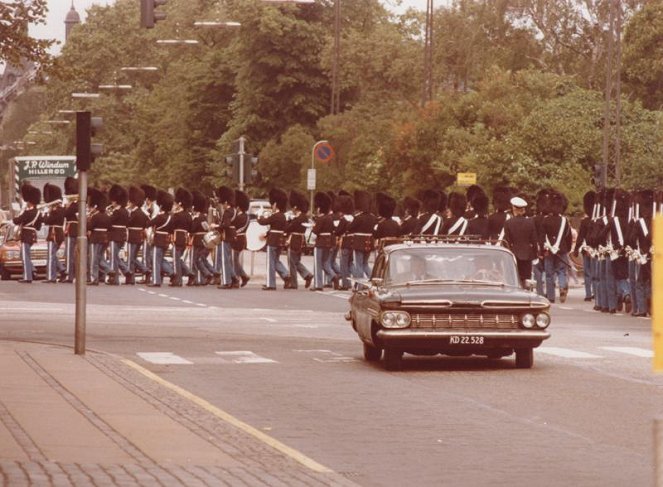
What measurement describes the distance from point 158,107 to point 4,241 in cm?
6031

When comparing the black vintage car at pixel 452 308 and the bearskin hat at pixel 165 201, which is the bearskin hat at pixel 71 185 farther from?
the black vintage car at pixel 452 308

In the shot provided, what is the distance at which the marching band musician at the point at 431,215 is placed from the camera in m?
40.2

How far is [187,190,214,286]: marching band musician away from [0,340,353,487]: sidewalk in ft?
87.2

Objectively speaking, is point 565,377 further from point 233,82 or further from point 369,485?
point 233,82

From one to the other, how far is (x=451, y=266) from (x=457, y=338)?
134 cm

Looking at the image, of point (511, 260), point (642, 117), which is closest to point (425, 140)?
point (642, 117)

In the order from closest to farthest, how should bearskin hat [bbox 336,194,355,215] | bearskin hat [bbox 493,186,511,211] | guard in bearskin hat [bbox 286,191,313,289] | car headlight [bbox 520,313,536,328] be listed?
car headlight [bbox 520,313,536,328], bearskin hat [bbox 493,186,511,211], guard in bearskin hat [bbox 286,191,313,289], bearskin hat [bbox 336,194,355,215]

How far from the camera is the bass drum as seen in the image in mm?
46009

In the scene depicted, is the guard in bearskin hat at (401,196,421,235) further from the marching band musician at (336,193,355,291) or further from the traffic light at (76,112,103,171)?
the traffic light at (76,112,103,171)

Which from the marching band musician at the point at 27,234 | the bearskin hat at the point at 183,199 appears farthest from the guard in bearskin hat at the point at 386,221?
the marching band musician at the point at 27,234

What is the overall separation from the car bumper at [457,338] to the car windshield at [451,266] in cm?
97

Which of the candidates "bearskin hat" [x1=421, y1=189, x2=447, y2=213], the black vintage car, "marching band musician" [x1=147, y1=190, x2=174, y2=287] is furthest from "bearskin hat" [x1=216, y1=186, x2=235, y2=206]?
the black vintage car

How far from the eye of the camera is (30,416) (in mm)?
15922

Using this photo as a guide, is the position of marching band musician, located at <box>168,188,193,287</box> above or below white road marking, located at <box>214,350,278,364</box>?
above
